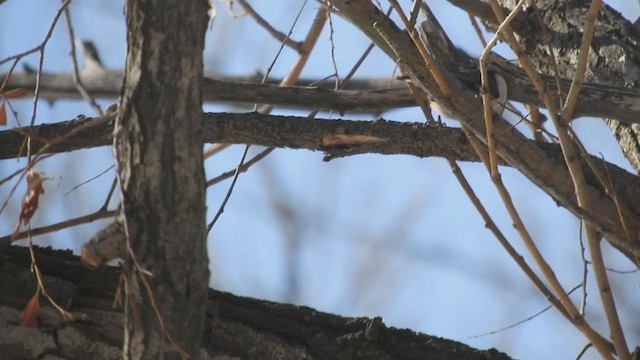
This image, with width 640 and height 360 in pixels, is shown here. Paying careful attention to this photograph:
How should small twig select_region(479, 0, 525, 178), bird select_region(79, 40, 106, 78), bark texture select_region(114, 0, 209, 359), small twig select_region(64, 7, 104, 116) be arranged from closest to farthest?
bark texture select_region(114, 0, 209, 359), small twig select_region(479, 0, 525, 178), small twig select_region(64, 7, 104, 116), bird select_region(79, 40, 106, 78)

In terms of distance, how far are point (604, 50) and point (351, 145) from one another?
0.88 meters

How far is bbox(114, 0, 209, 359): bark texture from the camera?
123 centimetres

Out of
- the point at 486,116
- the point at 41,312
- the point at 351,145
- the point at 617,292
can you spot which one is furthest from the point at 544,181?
the point at 617,292

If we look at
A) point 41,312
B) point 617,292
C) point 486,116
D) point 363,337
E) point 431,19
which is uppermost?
point 617,292

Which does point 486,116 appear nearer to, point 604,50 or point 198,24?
point 198,24

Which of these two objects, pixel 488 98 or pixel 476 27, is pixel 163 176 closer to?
pixel 488 98

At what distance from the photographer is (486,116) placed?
1680mm

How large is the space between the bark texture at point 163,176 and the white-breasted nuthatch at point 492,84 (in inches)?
33.0

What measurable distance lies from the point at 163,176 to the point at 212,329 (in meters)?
0.69

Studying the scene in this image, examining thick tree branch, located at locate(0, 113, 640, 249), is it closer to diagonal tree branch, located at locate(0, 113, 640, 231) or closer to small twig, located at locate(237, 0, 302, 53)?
diagonal tree branch, located at locate(0, 113, 640, 231)

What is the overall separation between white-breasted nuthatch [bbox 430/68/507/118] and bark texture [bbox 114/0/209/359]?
839mm

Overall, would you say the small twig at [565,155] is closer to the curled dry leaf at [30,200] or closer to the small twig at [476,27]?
the small twig at [476,27]

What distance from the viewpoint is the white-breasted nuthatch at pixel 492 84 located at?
6.62 feet

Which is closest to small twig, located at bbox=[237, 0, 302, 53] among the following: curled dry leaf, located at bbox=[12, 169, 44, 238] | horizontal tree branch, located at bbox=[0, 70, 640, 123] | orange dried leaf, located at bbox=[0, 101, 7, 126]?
horizontal tree branch, located at bbox=[0, 70, 640, 123]
